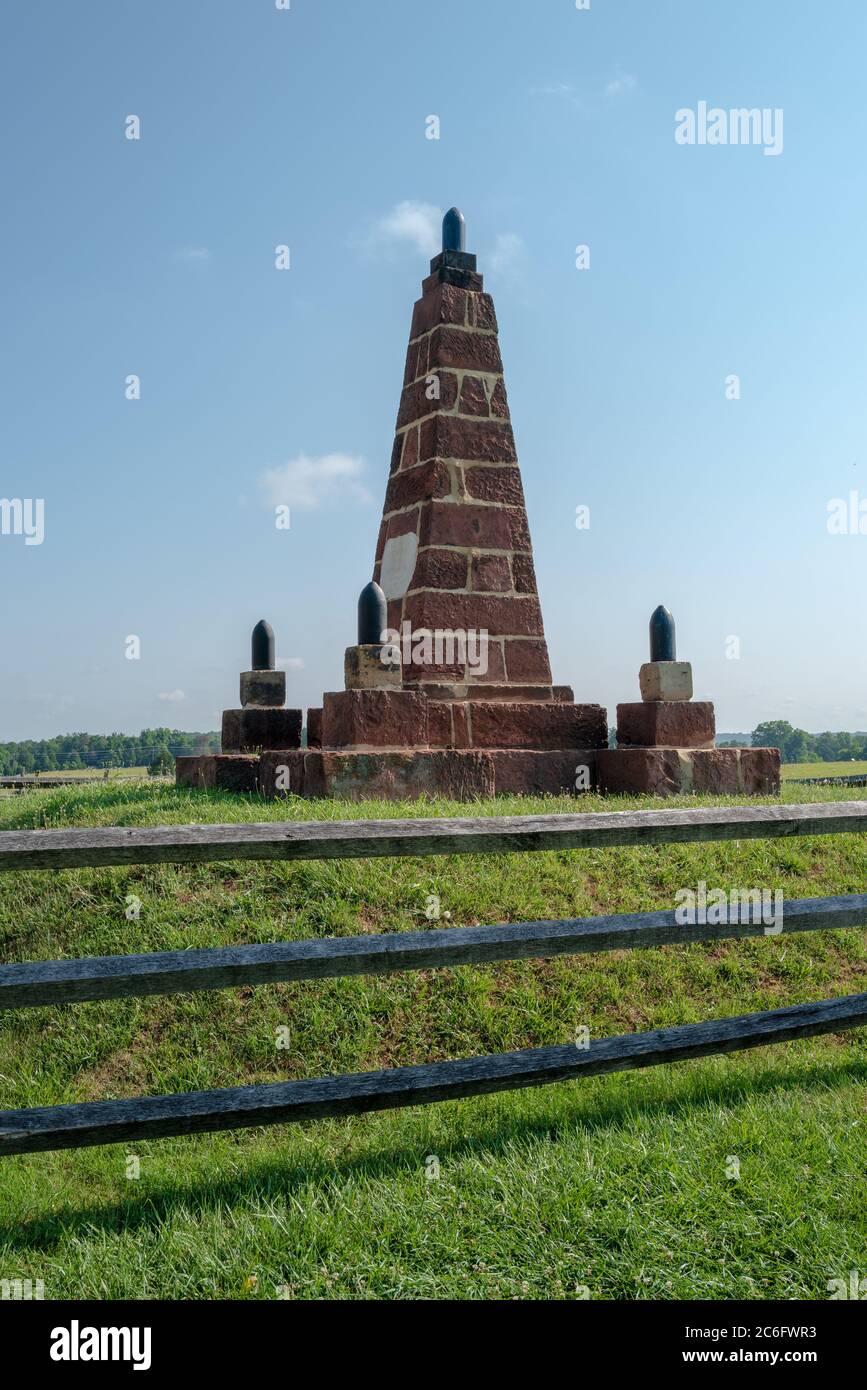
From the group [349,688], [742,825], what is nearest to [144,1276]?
[742,825]

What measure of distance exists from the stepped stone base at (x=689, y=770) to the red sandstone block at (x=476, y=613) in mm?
1440

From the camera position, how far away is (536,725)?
8695 mm

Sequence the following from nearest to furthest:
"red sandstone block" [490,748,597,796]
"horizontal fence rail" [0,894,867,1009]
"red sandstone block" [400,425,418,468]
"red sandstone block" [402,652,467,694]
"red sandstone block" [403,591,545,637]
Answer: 1. "horizontal fence rail" [0,894,867,1009]
2. "red sandstone block" [490,748,597,796]
3. "red sandstone block" [402,652,467,694]
4. "red sandstone block" [403,591,545,637]
5. "red sandstone block" [400,425,418,468]

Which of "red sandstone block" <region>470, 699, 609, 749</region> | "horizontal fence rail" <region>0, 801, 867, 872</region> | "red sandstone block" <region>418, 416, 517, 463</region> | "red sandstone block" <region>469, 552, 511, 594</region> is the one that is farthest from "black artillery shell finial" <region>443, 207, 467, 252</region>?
"horizontal fence rail" <region>0, 801, 867, 872</region>

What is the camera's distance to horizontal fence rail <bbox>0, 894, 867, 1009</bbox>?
3080mm

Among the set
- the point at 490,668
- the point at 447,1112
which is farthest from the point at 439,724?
the point at 447,1112

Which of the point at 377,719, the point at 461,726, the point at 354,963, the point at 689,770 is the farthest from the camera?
the point at 689,770

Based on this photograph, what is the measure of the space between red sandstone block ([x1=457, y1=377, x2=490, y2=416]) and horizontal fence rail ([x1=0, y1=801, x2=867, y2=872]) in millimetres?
5864

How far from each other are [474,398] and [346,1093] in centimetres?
722

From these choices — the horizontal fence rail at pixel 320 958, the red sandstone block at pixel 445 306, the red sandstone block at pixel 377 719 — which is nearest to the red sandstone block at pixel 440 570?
the red sandstone block at pixel 377 719

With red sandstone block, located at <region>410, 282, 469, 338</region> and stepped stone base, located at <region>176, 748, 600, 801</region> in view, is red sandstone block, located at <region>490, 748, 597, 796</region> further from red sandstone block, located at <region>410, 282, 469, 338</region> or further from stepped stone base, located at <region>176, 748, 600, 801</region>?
red sandstone block, located at <region>410, 282, 469, 338</region>

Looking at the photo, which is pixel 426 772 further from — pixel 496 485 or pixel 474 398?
pixel 474 398

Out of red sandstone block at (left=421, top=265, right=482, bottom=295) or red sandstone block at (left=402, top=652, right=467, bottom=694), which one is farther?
red sandstone block at (left=421, top=265, right=482, bottom=295)

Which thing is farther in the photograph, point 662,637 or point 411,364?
point 411,364
